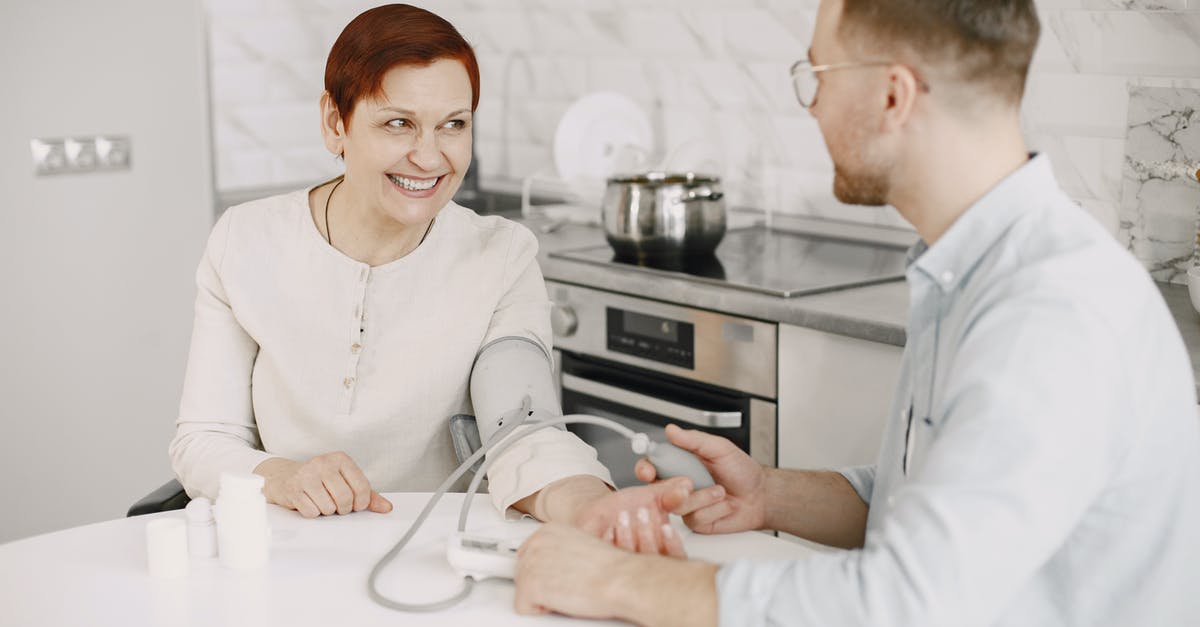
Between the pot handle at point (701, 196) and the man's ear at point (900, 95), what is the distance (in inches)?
66.1

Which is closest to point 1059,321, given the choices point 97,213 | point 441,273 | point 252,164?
point 441,273

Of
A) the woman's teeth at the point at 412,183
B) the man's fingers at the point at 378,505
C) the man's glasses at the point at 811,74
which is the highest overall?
the man's glasses at the point at 811,74

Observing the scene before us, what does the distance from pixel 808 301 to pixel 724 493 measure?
110cm

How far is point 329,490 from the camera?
181 centimetres

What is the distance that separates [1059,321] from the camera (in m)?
1.30

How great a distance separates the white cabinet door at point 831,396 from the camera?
267 centimetres

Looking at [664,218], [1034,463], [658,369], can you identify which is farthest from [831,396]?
[1034,463]

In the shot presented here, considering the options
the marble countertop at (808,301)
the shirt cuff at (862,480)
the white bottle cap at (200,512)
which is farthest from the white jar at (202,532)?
the marble countertop at (808,301)

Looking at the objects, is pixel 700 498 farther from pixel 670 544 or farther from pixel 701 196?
pixel 701 196

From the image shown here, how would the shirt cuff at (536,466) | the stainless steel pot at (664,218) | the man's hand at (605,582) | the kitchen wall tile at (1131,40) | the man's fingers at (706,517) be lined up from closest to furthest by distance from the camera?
the man's hand at (605,582) < the man's fingers at (706,517) < the shirt cuff at (536,466) < the kitchen wall tile at (1131,40) < the stainless steel pot at (664,218)

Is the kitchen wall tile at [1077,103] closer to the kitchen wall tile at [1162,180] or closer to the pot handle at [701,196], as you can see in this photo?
the kitchen wall tile at [1162,180]

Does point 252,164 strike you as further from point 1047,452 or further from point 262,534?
point 1047,452

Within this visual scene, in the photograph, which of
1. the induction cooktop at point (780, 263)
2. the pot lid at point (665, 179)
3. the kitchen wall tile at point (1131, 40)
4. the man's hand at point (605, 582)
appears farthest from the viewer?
the pot lid at point (665, 179)

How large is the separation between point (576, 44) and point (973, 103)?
2.73 meters
